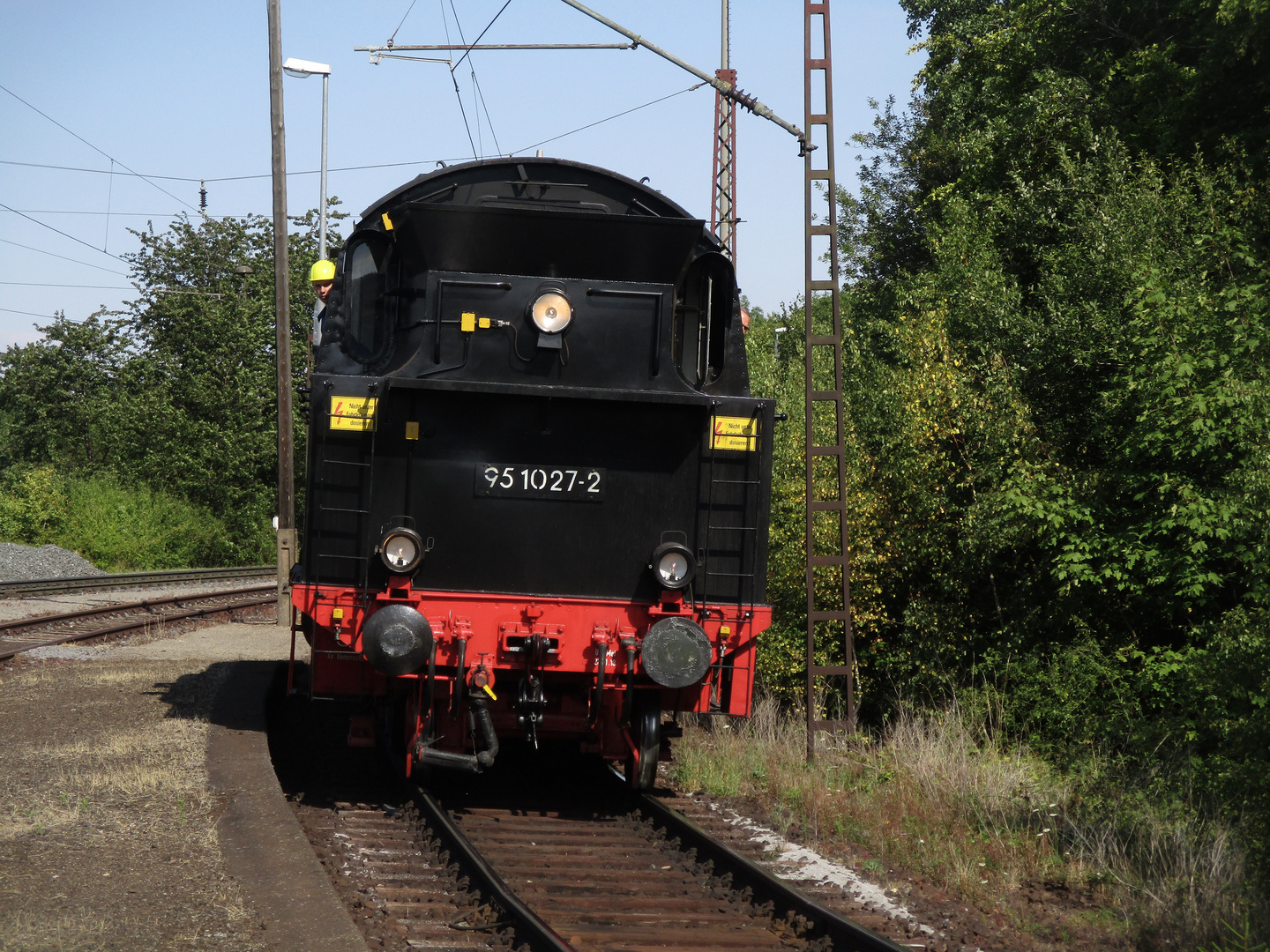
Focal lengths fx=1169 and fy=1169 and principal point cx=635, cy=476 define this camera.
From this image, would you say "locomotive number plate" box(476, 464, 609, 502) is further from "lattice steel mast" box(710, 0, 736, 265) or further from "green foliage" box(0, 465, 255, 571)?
"green foliage" box(0, 465, 255, 571)

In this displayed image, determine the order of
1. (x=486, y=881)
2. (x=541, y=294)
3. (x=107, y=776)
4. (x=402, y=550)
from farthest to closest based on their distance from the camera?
(x=107, y=776) < (x=541, y=294) < (x=402, y=550) < (x=486, y=881)

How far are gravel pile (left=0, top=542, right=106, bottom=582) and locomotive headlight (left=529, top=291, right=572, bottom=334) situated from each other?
23.3 meters

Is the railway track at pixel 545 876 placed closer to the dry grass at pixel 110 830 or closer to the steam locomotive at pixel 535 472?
the steam locomotive at pixel 535 472

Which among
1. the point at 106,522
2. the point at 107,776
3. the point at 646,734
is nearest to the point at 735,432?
the point at 646,734

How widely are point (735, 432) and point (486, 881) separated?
3.11 metres

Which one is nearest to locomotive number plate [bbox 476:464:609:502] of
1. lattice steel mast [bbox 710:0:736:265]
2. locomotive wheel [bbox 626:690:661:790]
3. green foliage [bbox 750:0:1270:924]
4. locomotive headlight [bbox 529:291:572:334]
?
locomotive headlight [bbox 529:291:572:334]

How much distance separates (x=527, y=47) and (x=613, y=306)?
282 inches

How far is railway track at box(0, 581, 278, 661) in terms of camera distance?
15469 mm

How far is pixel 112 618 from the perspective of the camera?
61.6 ft

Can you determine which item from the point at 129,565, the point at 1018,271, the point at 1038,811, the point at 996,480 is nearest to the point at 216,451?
the point at 129,565

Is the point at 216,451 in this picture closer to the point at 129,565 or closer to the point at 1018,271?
the point at 129,565

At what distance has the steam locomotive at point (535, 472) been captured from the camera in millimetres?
7113

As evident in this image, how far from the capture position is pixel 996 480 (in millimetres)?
11680

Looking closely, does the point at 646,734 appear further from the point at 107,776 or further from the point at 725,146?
the point at 725,146
